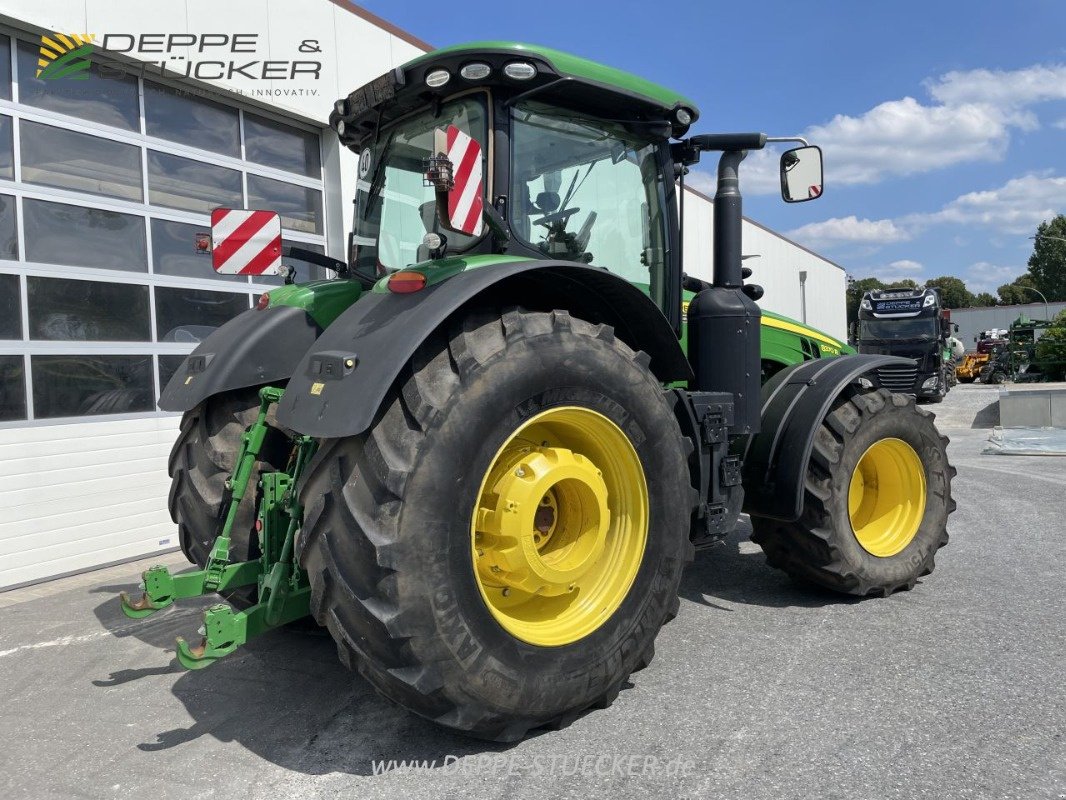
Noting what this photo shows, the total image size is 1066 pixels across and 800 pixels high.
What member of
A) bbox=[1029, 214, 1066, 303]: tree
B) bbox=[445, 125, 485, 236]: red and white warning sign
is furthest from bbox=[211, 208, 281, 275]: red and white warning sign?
bbox=[1029, 214, 1066, 303]: tree

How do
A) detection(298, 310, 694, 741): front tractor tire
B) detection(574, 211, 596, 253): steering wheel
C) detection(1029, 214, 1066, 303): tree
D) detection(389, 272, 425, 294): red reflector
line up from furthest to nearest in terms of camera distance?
detection(1029, 214, 1066, 303): tree, detection(574, 211, 596, 253): steering wheel, detection(389, 272, 425, 294): red reflector, detection(298, 310, 694, 741): front tractor tire

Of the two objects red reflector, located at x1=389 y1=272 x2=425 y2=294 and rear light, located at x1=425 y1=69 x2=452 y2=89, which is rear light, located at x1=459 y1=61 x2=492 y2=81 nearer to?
rear light, located at x1=425 y1=69 x2=452 y2=89

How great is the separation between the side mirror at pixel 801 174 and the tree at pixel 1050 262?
226 ft

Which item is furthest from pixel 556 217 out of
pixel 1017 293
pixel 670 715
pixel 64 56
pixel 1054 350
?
pixel 1017 293

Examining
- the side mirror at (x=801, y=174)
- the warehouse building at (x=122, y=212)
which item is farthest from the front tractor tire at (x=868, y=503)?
the warehouse building at (x=122, y=212)

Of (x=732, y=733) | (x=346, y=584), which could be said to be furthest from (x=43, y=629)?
(x=732, y=733)

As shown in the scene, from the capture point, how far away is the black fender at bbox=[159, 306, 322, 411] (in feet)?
10.5

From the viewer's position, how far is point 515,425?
252 cm

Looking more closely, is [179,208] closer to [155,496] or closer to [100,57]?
[100,57]

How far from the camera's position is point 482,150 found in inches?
117

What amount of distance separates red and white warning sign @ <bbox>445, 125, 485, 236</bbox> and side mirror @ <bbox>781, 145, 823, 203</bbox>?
6.34 ft

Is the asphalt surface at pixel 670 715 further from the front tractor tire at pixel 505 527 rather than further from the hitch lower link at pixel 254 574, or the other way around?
the hitch lower link at pixel 254 574

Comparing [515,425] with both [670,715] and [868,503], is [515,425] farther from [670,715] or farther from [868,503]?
[868,503]

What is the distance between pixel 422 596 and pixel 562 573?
64cm
